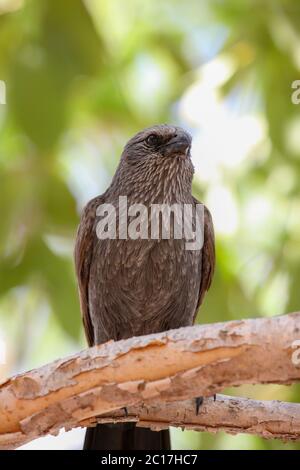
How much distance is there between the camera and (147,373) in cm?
394

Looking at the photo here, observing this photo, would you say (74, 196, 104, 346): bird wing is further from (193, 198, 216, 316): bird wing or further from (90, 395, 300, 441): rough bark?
(90, 395, 300, 441): rough bark

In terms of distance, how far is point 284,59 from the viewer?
646cm

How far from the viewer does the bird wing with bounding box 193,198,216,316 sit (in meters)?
5.82

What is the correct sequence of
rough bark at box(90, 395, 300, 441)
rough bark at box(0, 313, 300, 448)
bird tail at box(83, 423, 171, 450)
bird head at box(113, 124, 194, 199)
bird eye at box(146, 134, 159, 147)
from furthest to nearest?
bird eye at box(146, 134, 159, 147), bird head at box(113, 124, 194, 199), bird tail at box(83, 423, 171, 450), rough bark at box(90, 395, 300, 441), rough bark at box(0, 313, 300, 448)

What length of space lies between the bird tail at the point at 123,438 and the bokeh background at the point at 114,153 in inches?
22.4

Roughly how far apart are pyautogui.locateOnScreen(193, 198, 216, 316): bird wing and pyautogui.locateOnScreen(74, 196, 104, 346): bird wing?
70 centimetres

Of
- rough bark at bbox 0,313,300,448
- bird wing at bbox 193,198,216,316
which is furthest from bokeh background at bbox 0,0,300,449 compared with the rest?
rough bark at bbox 0,313,300,448

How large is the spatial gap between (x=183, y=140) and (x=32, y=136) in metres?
0.97

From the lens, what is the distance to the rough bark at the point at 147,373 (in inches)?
146

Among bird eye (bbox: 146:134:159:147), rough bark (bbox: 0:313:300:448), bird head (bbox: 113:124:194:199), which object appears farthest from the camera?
bird eye (bbox: 146:134:159:147)

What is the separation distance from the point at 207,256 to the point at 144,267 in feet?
2.03

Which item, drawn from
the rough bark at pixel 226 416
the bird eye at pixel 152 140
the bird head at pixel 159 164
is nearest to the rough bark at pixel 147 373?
the rough bark at pixel 226 416

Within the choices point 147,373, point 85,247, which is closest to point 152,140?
point 85,247

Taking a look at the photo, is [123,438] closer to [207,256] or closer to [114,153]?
[207,256]
